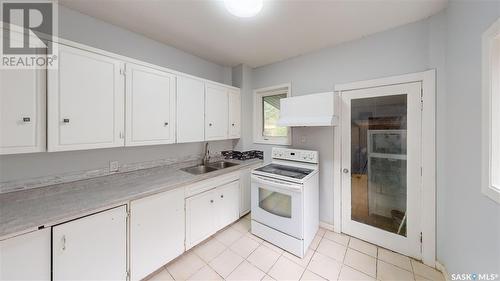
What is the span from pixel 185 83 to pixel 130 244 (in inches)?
72.2

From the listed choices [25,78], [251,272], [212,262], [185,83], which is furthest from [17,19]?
[251,272]

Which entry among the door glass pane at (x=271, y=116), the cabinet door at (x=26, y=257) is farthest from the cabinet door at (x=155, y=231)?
the door glass pane at (x=271, y=116)

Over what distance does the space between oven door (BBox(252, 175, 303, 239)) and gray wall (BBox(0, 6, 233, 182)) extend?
1260 millimetres

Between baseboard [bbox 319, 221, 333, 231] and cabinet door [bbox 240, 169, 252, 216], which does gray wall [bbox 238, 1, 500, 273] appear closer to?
baseboard [bbox 319, 221, 333, 231]

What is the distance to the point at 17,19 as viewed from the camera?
150 cm

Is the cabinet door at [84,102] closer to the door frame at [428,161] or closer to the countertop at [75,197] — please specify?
the countertop at [75,197]

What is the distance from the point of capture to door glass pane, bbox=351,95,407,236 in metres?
2.03

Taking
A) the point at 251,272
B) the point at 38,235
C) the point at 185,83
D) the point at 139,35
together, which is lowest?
the point at 251,272

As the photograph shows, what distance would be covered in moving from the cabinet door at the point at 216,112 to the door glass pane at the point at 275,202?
1.09 meters

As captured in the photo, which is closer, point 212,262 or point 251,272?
point 251,272

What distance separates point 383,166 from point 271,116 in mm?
1825

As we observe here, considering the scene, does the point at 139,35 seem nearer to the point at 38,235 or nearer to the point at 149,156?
the point at 149,156

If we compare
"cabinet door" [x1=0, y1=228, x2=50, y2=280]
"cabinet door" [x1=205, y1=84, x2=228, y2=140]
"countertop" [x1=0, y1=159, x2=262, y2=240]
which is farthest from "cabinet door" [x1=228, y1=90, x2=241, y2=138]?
"cabinet door" [x1=0, y1=228, x2=50, y2=280]

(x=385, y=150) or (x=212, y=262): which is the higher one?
(x=385, y=150)
